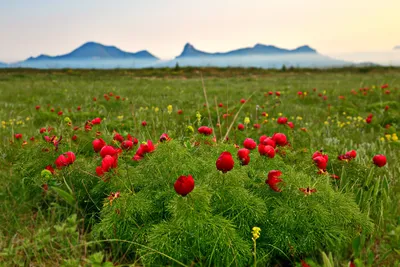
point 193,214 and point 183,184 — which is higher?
point 183,184

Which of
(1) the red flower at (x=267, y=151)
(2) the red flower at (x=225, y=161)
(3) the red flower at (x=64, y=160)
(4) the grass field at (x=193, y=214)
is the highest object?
(2) the red flower at (x=225, y=161)

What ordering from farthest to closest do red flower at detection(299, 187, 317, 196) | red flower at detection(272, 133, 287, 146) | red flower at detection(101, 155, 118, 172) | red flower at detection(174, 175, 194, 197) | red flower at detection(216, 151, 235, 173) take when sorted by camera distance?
red flower at detection(272, 133, 287, 146) → red flower at detection(101, 155, 118, 172) → red flower at detection(299, 187, 317, 196) → red flower at detection(216, 151, 235, 173) → red flower at detection(174, 175, 194, 197)

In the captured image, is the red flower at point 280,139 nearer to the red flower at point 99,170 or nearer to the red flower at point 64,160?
the red flower at point 99,170

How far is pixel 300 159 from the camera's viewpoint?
2.61m

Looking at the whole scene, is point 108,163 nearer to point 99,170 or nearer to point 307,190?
point 99,170

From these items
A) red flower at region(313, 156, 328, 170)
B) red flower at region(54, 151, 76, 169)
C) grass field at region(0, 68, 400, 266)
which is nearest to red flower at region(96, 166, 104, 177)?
grass field at region(0, 68, 400, 266)

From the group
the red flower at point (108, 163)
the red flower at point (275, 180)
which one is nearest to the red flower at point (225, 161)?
the red flower at point (275, 180)

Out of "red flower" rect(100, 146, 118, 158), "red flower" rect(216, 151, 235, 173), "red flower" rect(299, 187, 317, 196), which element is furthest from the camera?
"red flower" rect(100, 146, 118, 158)

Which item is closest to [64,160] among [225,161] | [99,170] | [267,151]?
[99,170]

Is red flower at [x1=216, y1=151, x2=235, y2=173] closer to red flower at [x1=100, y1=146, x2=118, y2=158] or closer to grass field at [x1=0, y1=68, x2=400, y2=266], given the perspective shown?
grass field at [x1=0, y1=68, x2=400, y2=266]

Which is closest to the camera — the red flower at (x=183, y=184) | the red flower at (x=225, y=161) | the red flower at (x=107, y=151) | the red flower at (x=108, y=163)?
the red flower at (x=183, y=184)

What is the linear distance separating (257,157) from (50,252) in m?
1.47

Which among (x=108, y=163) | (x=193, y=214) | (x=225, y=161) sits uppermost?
(x=225, y=161)

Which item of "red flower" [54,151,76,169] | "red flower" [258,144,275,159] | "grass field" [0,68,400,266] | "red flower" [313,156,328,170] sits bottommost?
"grass field" [0,68,400,266]
